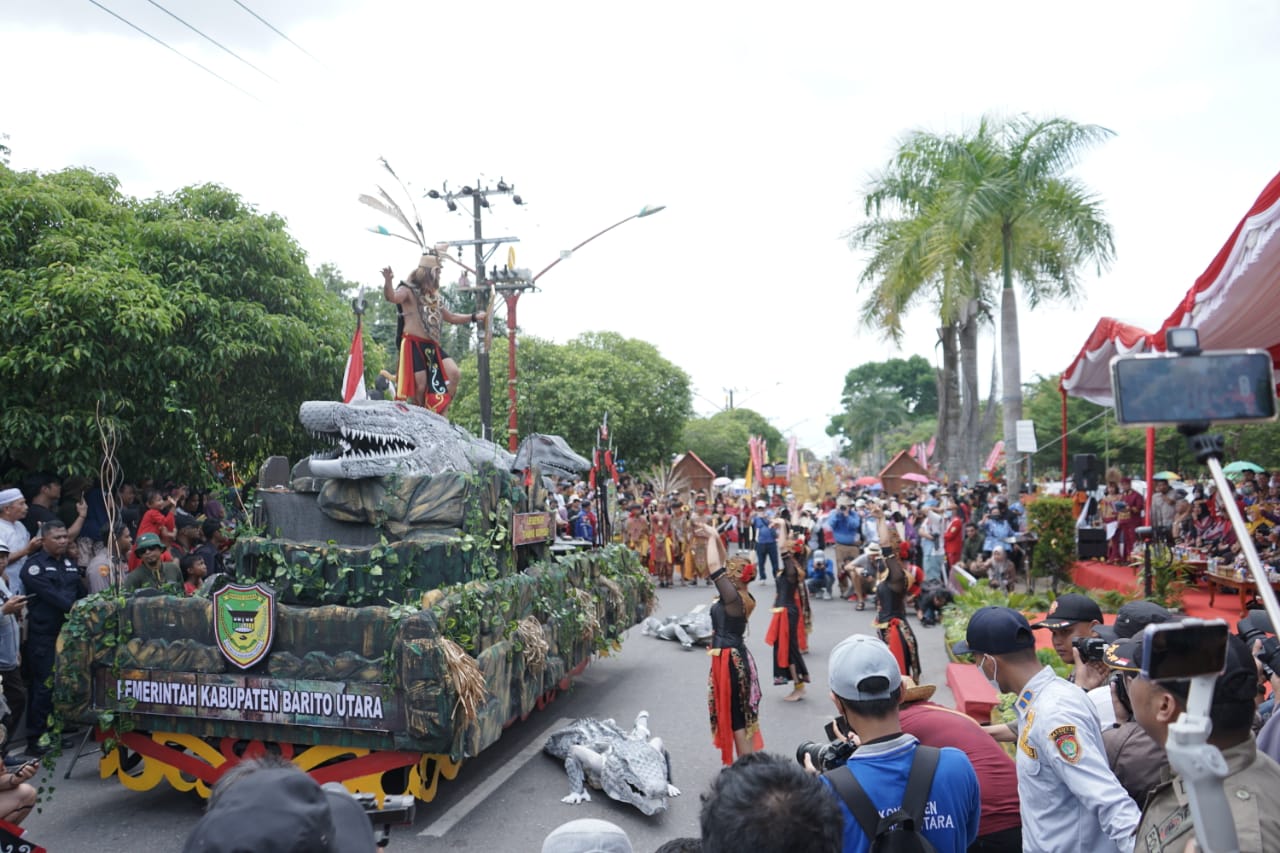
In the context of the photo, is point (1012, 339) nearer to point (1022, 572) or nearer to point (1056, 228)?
point (1056, 228)

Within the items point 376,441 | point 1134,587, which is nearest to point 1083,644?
point 376,441

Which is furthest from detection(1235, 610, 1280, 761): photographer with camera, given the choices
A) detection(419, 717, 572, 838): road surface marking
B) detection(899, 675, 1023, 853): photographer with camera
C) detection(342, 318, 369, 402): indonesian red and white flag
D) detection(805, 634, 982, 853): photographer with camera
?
detection(342, 318, 369, 402): indonesian red and white flag

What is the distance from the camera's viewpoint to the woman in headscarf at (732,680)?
6551 mm

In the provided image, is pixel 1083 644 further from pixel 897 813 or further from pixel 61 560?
pixel 61 560

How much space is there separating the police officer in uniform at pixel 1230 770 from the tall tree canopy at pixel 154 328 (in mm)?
7335

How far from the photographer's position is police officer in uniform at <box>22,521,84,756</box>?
7.14 metres

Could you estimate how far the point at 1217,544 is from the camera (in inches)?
433

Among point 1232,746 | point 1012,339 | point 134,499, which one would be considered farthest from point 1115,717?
point 1012,339

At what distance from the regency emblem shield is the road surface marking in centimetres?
151

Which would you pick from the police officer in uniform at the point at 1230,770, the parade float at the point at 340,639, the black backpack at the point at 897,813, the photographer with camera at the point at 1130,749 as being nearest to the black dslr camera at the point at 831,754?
the black backpack at the point at 897,813

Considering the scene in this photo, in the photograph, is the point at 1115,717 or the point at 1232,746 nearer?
the point at 1232,746

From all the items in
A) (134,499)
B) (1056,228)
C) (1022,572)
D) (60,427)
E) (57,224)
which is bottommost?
(1022,572)

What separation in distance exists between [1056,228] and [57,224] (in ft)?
55.0

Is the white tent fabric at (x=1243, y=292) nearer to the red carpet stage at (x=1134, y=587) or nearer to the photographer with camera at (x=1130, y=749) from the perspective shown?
the red carpet stage at (x=1134, y=587)
